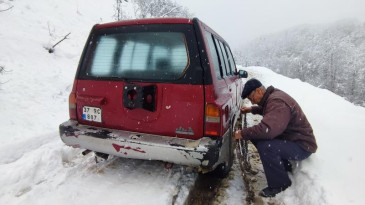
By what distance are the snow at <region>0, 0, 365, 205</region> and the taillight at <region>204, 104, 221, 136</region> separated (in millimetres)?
823

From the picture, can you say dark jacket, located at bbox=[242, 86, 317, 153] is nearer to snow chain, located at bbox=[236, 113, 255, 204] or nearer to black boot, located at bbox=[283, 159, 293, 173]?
black boot, located at bbox=[283, 159, 293, 173]

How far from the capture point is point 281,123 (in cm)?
295

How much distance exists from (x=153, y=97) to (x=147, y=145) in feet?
1.66

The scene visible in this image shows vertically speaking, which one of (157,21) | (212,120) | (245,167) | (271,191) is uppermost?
(157,21)

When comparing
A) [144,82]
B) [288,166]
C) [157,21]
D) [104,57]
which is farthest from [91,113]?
[288,166]

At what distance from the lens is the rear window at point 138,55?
283 centimetres

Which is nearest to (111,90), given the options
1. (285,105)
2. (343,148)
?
(285,105)

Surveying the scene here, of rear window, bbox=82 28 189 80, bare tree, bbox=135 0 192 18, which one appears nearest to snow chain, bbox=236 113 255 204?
rear window, bbox=82 28 189 80

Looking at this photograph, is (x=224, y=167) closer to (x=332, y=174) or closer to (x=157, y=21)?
(x=332, y=174)

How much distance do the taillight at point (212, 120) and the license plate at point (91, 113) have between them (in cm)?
128

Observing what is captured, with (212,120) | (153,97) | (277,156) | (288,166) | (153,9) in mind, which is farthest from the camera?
(153,9)

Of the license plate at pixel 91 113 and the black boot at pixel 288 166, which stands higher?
the license plate at pixel 91 113

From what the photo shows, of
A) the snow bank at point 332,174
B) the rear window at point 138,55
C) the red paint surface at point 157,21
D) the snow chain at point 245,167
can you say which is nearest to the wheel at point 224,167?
the snow chain at point 245,167

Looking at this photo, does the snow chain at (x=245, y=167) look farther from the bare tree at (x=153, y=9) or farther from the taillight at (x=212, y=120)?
the bare tree at (x=153, y=9)
